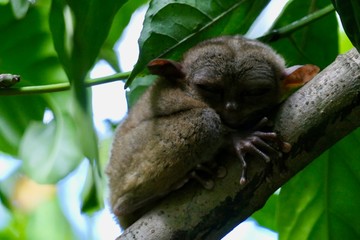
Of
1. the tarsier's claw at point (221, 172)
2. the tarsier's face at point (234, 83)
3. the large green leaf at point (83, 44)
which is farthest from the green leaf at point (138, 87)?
the tarsier's claw at point (221, 172)

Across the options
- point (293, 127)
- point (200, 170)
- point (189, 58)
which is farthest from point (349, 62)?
point (189, 58)

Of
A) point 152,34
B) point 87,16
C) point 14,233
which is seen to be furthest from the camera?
point 14,233

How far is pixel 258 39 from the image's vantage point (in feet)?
9.66

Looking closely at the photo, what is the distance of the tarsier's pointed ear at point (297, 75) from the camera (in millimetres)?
2590

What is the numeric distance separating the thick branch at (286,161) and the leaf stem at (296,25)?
614 mm

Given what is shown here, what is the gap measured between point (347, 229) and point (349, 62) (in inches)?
35.1

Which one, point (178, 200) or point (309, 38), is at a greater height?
point (309, 38)

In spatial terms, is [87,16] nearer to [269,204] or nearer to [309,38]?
[309,38]

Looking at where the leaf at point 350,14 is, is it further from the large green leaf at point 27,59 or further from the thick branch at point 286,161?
the large green leaf at point 27,59

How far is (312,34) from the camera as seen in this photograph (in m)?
3.00

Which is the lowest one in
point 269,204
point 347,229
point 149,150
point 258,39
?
point 347,229

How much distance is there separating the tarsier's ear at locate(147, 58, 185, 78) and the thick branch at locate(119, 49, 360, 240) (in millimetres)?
552

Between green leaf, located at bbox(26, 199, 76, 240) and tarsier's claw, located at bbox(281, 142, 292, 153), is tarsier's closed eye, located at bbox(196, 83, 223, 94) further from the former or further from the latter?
green leaf, located at bbox(26, 199, 76, 240)

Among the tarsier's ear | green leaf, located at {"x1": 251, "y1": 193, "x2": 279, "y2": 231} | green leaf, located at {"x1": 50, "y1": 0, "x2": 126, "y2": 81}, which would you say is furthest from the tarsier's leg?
green leaf, located at {"x1": 251, "y1": 193, "x2": 279, "y2": 231}
